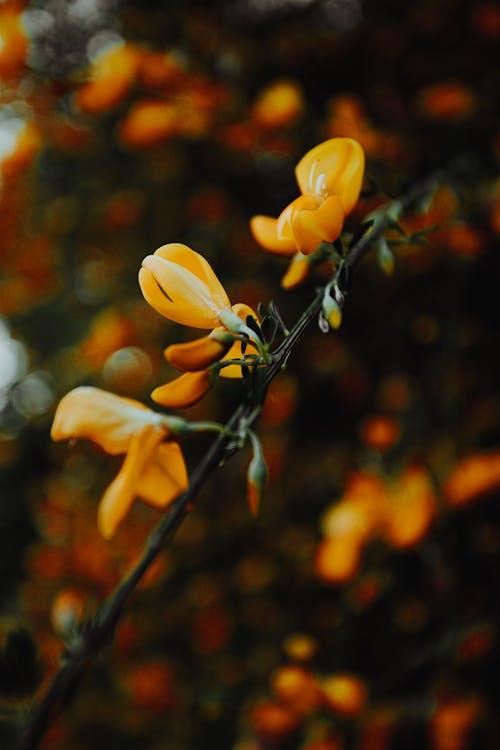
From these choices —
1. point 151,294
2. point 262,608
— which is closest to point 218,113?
point 151,294

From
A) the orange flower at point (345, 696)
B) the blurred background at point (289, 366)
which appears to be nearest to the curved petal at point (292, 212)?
the blurred background at point (289, 366)

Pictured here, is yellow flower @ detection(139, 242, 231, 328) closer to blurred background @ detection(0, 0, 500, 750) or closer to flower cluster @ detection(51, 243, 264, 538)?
flower cluster @ detection(51, 243, 264, 538)

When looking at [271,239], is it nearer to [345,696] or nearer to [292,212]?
[292,212]

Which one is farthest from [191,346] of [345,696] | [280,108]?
[280,108]

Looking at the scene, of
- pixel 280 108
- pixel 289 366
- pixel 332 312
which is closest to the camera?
pixel 332 312

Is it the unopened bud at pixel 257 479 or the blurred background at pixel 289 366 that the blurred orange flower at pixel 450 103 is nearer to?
the blurred background at pixel 289 366

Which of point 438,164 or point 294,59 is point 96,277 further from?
point 438,164
